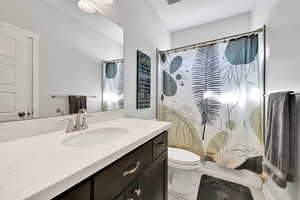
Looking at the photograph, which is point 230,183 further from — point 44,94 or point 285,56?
point 44,94

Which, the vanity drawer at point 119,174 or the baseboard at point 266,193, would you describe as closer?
the vanity drawer at point 119,174

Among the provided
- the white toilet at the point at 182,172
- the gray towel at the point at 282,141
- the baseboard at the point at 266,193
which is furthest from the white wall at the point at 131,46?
the baseboard at the point at 266,193

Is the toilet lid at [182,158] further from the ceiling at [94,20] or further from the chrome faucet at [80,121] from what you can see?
the ceiling at [94,20]

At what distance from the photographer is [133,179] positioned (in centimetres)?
62

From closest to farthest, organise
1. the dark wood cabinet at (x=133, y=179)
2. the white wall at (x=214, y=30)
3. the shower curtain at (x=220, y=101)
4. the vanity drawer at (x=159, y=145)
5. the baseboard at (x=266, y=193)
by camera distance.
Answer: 1. the dark wood cabinet at (x=133, y=179)
2. the vanity drawer at (x=159, y=145)
3. the baseboard at (x=266, y=193)
4. the shower curtain at (x=220, y=101)
5. the white wall at (x=214, y=30)

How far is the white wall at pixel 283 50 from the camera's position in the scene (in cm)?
89

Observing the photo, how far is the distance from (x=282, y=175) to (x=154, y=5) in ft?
7.26

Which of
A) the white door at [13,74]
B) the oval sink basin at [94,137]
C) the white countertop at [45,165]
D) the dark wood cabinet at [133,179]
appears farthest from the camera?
the oval sink basin at [94,137]

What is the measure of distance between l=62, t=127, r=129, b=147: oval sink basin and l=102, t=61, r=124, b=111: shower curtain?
0.29 metres

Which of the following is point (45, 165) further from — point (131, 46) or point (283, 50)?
point (283, 50)

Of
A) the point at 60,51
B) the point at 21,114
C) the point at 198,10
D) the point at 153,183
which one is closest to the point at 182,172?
the point at 153,183

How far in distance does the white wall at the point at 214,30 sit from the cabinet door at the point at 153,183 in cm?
210

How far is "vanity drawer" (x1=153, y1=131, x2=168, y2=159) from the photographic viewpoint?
2.78 ft

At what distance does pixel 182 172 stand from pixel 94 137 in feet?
3.21
